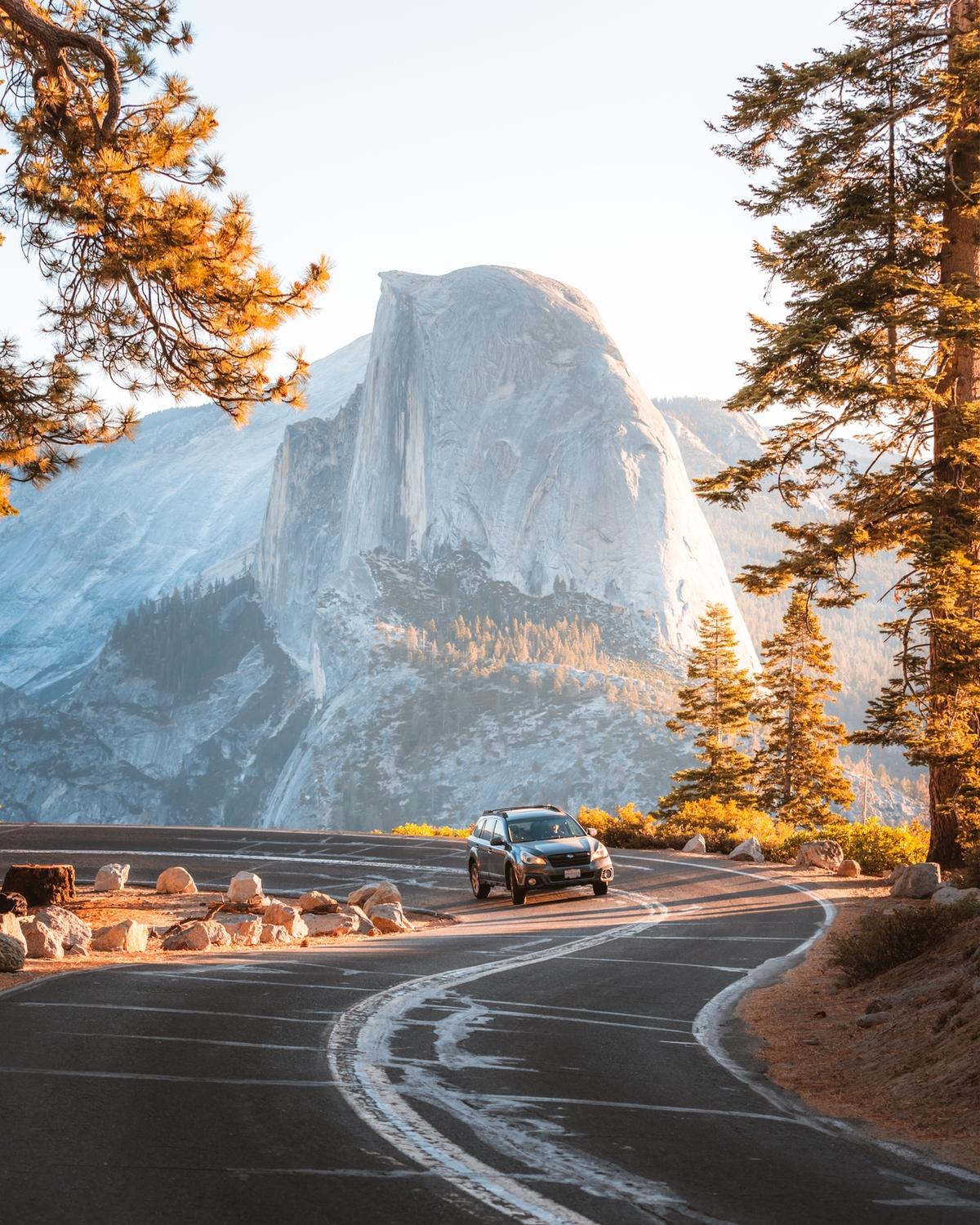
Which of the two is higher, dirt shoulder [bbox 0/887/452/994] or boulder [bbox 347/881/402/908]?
boulder [bbox 347/881/402/908]

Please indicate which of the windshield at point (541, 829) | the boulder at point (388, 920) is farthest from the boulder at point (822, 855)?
the boulder at point (388, 920)

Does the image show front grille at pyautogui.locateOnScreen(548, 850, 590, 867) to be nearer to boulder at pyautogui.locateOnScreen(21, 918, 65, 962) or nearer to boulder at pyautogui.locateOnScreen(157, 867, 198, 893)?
boulder at pyautogui.locateOnScreen(157, 867, 198, 893)

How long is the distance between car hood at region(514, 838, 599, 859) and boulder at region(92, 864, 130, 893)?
27.5ft

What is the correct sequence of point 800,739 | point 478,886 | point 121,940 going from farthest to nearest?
point 800,739 < point 478,886 < point 121,940

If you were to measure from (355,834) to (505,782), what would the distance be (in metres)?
123

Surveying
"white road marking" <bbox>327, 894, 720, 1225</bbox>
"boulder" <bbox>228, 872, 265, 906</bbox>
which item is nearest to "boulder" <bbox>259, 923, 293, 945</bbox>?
"boulder" <bbox>228, 872, 265, 906</bbox>

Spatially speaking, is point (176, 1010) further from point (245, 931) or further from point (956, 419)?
point (956, 419)

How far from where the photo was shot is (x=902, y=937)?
1220cm

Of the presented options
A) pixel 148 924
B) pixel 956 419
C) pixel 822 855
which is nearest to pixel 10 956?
pixel 148 924

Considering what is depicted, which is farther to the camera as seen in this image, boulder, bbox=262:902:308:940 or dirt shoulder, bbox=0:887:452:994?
boulder, bbox=262:902:308:940

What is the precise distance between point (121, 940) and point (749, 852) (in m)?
20.1

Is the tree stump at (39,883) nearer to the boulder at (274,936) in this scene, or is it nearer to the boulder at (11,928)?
the boulder at (274,936)

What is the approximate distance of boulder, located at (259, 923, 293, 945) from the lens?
1733 cm

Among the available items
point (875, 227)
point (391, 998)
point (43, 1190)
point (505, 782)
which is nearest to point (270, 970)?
point (391, 998)
